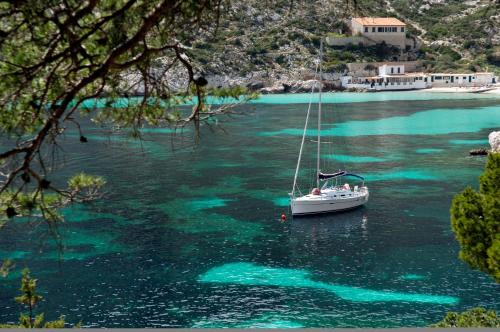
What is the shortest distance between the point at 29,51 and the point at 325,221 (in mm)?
25204

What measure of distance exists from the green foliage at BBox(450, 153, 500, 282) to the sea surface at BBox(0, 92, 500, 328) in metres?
4.29

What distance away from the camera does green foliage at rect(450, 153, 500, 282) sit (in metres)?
13.3

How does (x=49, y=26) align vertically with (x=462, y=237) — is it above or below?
above

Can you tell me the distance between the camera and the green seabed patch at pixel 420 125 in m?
58.9

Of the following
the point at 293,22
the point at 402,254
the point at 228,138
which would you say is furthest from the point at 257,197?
the point at 293,22

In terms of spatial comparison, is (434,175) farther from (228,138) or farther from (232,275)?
(228,138)

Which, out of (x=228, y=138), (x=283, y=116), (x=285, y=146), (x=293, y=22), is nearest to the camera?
(x=285, y=146)

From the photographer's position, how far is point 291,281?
67.7 ft

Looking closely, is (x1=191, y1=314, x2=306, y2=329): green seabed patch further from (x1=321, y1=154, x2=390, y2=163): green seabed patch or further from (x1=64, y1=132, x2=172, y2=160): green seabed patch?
(x1=64, y1=132, x2=172, y2=160): green seabed patch

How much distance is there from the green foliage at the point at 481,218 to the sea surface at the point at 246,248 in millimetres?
4290

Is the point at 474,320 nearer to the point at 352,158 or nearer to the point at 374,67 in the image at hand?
the point at 352,158

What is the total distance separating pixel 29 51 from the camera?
5.09m

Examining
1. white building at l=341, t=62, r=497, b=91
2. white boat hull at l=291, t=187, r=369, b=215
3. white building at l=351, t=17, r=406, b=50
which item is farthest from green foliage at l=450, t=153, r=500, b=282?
white building at l=351, t=17, r=406, b=50

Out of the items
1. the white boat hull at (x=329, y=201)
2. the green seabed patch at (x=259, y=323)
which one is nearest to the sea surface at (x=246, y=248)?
the green seabed patch at (x=259, y=323)
